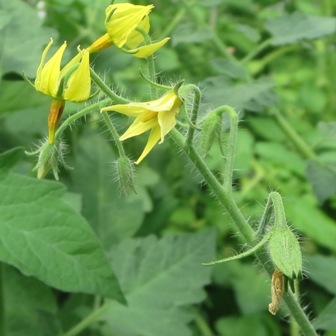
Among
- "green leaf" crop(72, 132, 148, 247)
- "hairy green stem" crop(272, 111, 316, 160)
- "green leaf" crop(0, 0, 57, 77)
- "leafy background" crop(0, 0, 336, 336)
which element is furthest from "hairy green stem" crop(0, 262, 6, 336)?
"hairy green stem" crop(272, 111, 316, 160)

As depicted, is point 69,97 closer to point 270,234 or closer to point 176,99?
point 176,99

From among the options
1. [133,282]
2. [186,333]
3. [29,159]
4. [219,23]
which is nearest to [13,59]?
[29,159]

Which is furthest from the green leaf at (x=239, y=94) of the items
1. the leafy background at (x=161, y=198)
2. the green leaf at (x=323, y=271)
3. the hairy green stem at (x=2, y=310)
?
the hairy green stem at (x=2, y=310)

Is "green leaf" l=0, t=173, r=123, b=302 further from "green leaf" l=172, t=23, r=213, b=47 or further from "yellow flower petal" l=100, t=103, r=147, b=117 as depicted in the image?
"green leaf" l=172, t=23, r=213, b=47

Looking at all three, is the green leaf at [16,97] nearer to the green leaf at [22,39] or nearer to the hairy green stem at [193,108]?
the green leaf at [22,39]

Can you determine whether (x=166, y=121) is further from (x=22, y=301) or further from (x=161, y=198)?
(x=161, y=198)

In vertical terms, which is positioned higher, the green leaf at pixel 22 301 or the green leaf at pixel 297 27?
the green leaf at pixel 297 27

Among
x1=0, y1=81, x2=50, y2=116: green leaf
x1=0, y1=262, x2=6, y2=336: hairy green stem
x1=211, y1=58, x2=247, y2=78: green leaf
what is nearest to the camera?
x1=0, y1=262, x2=6, y2=336: hairy green stem

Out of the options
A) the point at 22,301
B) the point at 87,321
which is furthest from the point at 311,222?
the point at 22,301
